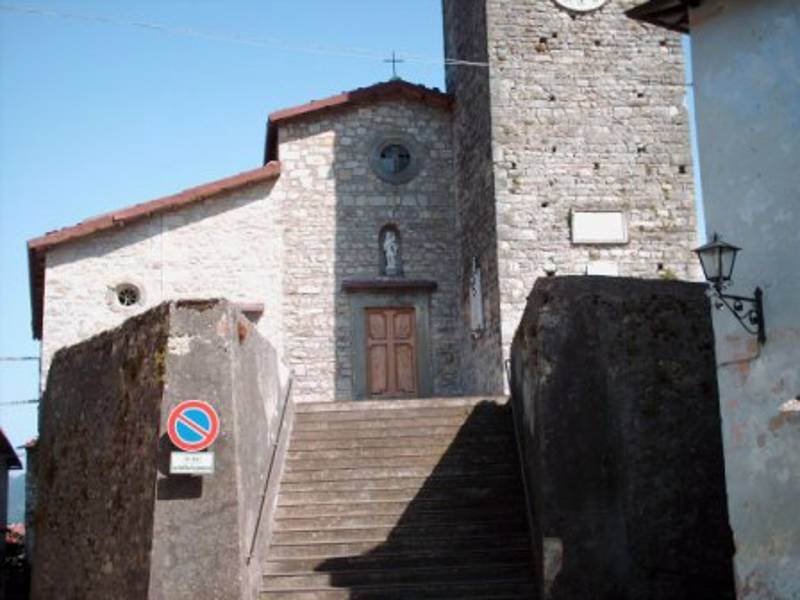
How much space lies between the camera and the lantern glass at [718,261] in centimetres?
739

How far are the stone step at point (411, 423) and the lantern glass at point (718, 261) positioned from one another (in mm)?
4298

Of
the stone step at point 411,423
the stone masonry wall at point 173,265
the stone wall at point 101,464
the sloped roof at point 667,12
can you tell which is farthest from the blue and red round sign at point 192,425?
the stone masonry wall at point 173,265

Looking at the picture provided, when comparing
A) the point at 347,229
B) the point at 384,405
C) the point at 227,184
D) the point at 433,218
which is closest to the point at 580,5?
the point at 433,218

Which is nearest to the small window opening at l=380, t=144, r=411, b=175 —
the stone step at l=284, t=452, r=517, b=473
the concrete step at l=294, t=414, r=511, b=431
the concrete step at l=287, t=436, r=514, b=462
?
the concrete step at l=294, t=414, r=511, b=431

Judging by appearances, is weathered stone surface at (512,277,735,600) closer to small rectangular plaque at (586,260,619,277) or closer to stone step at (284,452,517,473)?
stone step at (284,452,517,473)

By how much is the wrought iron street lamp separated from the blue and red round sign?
4.08 m

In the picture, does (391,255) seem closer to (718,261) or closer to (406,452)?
(406,452)

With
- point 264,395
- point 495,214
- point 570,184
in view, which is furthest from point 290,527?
point 570,184

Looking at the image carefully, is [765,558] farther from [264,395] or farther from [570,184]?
[570,184]

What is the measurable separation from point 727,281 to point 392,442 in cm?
461

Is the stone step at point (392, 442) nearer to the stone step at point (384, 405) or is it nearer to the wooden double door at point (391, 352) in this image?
the stone step at point (384, 405)

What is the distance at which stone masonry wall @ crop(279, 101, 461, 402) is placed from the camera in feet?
54.0

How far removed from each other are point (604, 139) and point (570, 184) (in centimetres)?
94

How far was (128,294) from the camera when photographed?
15.8 m
